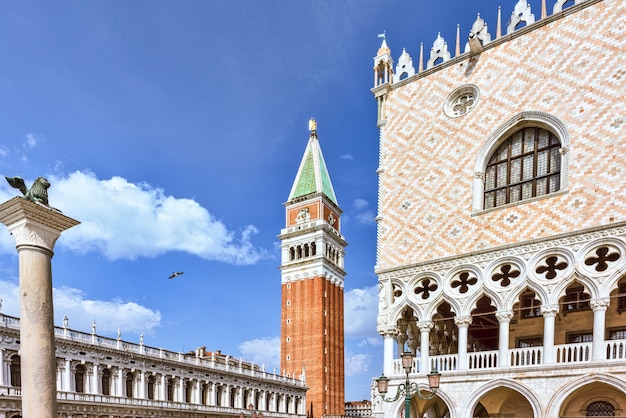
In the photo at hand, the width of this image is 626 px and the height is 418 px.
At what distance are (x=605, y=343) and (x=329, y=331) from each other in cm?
4551

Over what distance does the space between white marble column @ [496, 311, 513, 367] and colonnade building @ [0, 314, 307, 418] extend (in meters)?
19.3

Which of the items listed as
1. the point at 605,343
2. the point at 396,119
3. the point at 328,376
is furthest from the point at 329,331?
the point at 605,343

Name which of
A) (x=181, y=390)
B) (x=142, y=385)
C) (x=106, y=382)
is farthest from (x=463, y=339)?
(x=181, y=390)

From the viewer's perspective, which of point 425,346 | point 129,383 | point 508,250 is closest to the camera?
point 508,250

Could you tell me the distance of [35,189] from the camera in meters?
6.93

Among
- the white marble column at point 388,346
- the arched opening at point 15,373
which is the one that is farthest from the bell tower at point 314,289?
the white marble column at point 388,346

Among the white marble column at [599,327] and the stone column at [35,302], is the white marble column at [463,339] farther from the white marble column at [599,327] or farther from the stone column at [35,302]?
the stone column at [35,302]

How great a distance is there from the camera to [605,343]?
45.7ft

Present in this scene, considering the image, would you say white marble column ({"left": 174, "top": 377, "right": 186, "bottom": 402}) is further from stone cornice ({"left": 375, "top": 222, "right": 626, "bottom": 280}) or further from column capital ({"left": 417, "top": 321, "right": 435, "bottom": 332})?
column capital ({"left": 417, "top": 321, "right": 435, "bottom": 332})

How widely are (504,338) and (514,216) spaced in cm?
434

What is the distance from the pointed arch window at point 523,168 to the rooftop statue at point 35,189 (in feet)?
50.3

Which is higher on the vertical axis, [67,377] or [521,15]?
[521,15]

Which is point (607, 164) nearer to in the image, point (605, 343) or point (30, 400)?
point (605, 343)

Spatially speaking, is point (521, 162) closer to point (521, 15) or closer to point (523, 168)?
point (523, 168)
